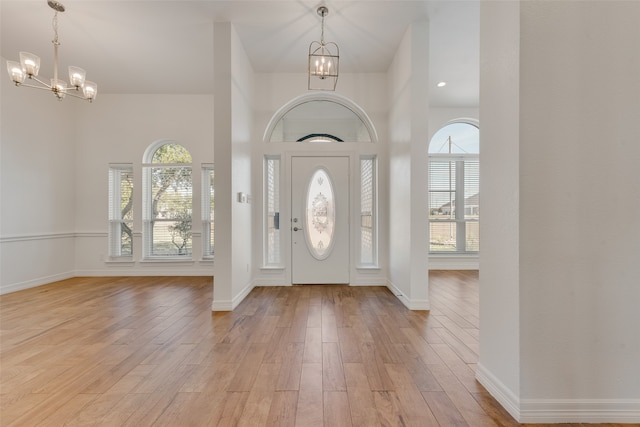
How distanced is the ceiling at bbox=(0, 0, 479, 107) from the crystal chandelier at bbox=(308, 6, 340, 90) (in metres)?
0.10

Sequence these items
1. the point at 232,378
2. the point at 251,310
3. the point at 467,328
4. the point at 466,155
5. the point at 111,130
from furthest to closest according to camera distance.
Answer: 1. the point at 466,155
2. the point at 111,130
3. the point at 251,310
4. the point at 467,328
5. the point at 232,378

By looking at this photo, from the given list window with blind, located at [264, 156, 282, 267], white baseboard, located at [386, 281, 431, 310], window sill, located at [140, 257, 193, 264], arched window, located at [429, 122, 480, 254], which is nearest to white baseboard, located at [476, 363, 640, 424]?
white baseboard, located at [386, 281, 431, 310]

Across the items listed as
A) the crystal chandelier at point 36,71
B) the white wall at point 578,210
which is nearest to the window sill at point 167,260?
the crystal chandelier at point 36,71

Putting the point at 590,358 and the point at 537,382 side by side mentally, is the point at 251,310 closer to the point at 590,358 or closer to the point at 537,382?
the point at 537,382

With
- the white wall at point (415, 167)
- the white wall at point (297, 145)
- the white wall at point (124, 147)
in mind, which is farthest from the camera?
the white wall at point (124, 147)

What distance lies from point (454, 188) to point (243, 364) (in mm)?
5668

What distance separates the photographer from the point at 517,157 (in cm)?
158

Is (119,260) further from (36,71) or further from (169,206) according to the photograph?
(36,71)

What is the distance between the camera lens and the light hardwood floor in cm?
162

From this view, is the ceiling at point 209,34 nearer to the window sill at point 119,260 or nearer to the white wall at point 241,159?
the white wall at point 241,159

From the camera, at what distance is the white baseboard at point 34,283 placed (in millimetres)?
4321

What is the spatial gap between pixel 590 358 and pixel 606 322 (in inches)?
7.9

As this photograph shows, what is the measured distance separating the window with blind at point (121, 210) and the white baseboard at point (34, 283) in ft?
2.47

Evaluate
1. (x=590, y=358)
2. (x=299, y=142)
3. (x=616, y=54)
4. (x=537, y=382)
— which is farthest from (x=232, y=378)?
(x=299, y=142)
